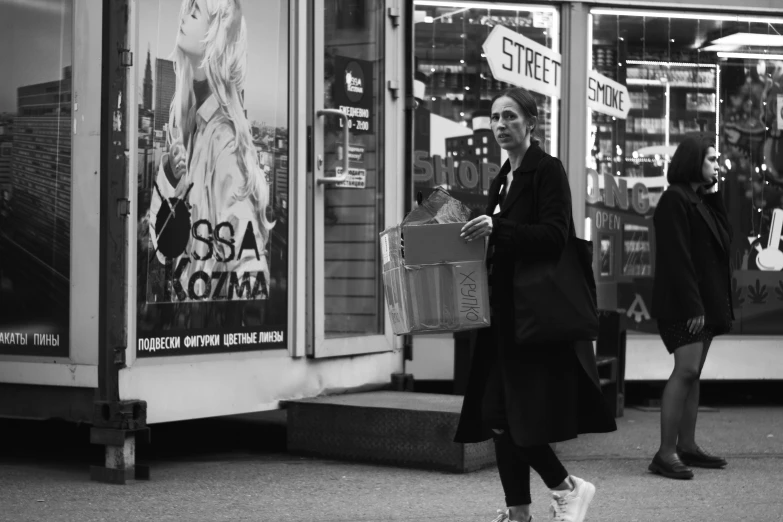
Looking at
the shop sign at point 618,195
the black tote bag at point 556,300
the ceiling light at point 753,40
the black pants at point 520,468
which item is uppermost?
the ceiling light at point 753,40

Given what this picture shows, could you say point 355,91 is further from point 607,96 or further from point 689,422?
point 689,422

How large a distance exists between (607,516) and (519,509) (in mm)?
771

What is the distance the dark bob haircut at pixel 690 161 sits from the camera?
6.80 metres

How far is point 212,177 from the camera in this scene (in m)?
6.71

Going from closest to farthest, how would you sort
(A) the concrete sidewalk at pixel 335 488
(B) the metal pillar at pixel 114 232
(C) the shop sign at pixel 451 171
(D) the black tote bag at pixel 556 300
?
(D) the black tote bag at pixel 556 300, (A) the concrete sidewalk at pixel 335 488, (B) the metal pillar at pixel 114 232, (C) the shop sign at pixel 451 171

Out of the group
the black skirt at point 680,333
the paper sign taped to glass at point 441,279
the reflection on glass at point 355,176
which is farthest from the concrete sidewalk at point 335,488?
the paper sign taped to glass at point 441,279

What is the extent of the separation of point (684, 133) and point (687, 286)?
3.54 m

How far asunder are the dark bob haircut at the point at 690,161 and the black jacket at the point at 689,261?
0.06 m

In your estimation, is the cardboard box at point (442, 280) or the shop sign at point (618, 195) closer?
the cardboard box at point (442, 280)

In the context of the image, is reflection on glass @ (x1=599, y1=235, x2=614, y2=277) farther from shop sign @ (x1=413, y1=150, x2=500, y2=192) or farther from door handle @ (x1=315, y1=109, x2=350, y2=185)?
door handle @ (x1=315, y1=109, x2=350, y2=185)

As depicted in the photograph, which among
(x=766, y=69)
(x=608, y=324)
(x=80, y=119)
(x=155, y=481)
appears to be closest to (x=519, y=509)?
(x=155, y=481)

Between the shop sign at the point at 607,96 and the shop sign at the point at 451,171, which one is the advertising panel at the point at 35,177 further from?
the shop sign at the point at 607,96

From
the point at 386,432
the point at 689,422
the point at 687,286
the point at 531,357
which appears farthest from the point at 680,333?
the point at 531,357

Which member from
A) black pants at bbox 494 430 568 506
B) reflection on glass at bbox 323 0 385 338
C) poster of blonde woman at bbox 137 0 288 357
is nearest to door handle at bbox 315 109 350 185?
reflection on glass at bbox 323 0 385 338
